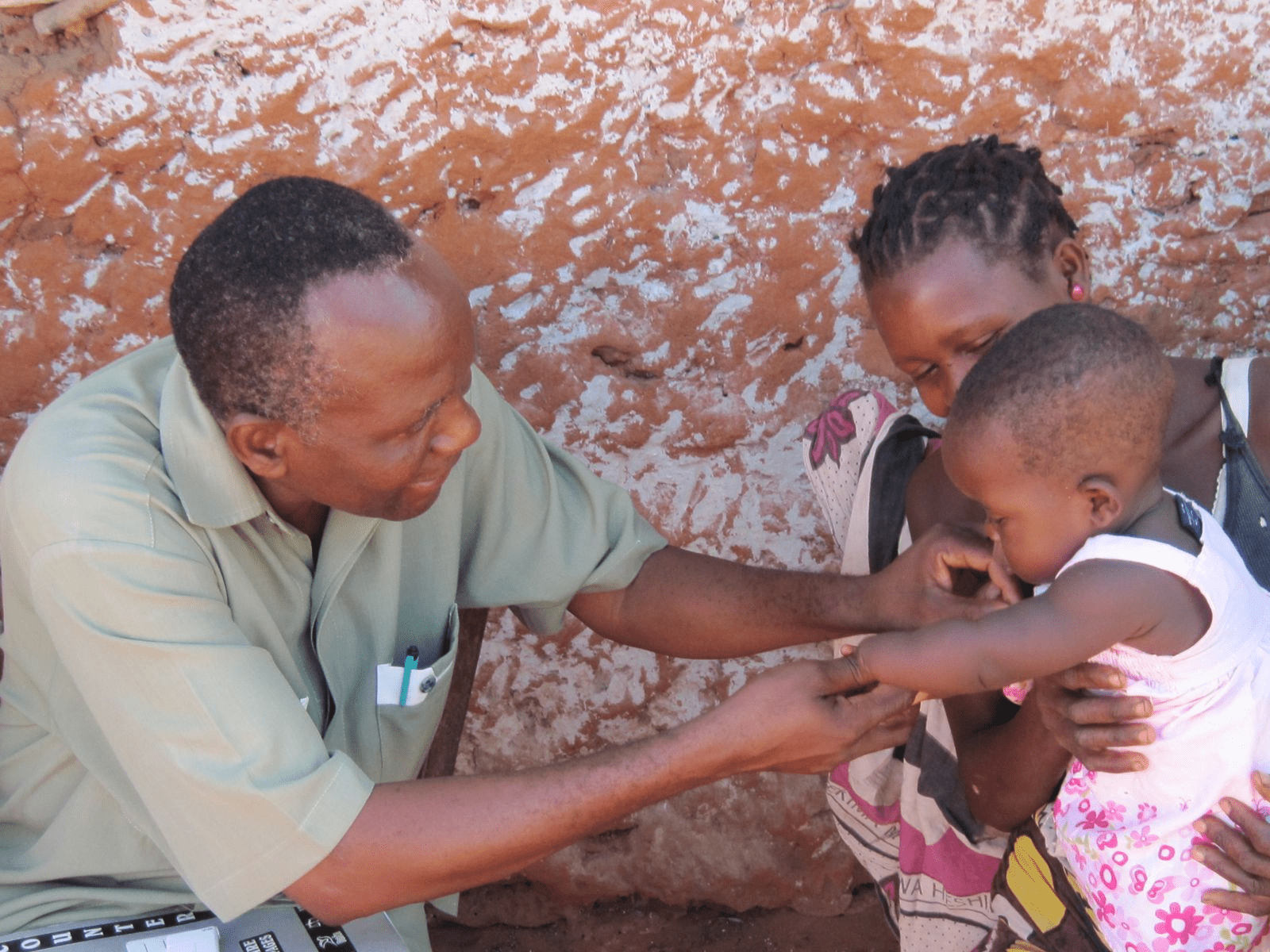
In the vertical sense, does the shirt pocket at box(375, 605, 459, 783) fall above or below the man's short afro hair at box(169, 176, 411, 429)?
below

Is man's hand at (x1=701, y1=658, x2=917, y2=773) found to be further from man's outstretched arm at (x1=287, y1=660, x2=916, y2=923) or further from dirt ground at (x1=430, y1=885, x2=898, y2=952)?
dirt ground at (x1=430, y1=885, x2=898, y2=952)

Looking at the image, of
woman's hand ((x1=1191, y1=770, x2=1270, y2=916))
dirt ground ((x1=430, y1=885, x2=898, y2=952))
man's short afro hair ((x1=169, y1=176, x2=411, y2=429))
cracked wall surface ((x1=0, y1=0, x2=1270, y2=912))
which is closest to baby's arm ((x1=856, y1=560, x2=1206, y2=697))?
woman's hand ((x1=1191, y1=770, x2=1270, y2=916))

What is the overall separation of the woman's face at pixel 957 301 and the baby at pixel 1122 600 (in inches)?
6.9

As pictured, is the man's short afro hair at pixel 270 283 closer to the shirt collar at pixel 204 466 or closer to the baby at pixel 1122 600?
the shirt collar at pixel 204 466

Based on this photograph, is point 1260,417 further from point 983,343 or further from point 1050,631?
point 1050,631

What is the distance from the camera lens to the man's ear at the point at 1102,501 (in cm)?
161

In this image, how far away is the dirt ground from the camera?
292 cm

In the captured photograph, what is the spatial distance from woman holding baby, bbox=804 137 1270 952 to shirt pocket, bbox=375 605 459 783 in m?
0.70

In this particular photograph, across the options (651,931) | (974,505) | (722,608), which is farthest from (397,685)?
(651,931)

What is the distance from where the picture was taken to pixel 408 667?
192 centimetres

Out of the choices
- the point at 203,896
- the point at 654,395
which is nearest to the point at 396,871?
the point at 203,896

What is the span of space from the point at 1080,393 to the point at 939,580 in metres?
0.42

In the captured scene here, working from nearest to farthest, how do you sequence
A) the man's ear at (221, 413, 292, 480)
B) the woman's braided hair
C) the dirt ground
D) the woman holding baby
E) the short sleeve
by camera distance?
the short sleeve, the man's ear at (221, 413, 292, 480), the woman holding baby, the woman's braided hair, the dirt ground

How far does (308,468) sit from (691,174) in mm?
1045
